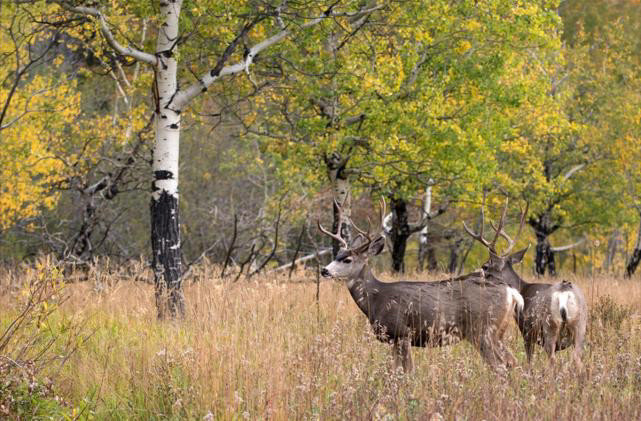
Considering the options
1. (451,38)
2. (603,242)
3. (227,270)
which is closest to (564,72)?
(603,242)

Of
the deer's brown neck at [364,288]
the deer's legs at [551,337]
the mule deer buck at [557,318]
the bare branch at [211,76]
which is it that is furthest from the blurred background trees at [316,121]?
the deer's legs at [551,337]

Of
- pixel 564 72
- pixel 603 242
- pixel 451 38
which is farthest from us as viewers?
pixel 603 242

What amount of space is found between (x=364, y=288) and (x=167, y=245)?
2.81m

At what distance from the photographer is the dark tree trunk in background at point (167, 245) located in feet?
32.0

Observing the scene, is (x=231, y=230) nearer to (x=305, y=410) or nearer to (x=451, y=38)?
(x=451, y=38)

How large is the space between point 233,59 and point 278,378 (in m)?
10.3

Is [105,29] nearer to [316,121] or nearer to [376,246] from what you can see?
[376,246]

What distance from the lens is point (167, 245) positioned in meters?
9.90

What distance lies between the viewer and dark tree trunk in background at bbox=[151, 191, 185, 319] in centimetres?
975

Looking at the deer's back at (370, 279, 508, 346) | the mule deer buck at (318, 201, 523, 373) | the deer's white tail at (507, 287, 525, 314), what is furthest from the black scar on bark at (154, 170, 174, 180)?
the deer's white tail at (507, 287, 525, 314)

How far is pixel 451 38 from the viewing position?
14.7 m

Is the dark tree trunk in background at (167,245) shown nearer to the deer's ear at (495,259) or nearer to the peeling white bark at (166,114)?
the peeling white bark at (166,114)

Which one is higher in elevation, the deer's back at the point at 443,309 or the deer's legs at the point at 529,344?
the deer's back at the point at 443,309

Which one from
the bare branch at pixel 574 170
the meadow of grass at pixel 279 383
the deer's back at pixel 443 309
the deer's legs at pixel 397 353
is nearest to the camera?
the meadow of grass at pixel 279 383
